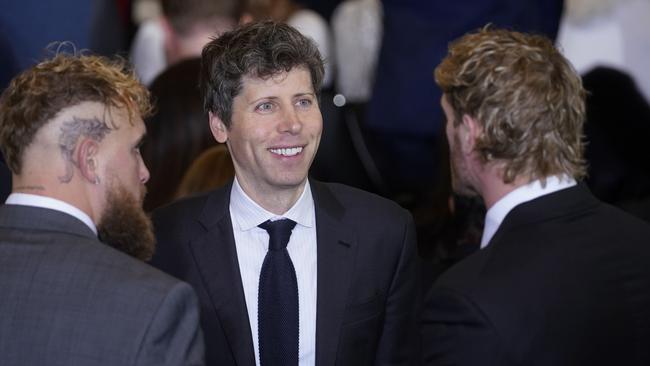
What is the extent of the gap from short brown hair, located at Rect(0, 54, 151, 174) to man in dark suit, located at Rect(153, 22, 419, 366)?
348 millimetres

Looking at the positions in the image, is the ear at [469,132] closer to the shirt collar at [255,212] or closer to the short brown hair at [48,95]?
the shirt collar at [255,212]

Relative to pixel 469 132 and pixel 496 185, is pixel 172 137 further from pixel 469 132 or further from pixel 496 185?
pixel 496 185

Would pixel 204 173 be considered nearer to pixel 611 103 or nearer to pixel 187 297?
pixel 187 297

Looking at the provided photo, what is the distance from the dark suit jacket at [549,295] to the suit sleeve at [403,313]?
409 mm

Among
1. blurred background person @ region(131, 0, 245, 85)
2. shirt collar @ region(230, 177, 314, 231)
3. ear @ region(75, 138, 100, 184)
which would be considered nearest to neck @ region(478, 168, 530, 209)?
shirt collar @ region(230, 177, 314, 231)

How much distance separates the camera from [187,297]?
2348 mm

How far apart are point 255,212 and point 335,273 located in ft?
0.84

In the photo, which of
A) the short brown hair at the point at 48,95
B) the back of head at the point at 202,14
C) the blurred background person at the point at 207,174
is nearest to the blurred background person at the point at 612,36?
the back of head at the point at 202,14

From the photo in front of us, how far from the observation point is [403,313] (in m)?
2.96

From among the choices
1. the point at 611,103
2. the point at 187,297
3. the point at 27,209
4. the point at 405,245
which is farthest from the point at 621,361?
the point at 611,103

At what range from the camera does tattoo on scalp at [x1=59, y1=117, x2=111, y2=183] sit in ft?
8.00

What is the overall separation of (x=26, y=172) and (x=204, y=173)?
1099 mm

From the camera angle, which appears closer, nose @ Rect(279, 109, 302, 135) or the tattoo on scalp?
the tattoo on scalp

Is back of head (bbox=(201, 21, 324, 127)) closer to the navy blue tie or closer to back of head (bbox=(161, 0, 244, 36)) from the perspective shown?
the navy blue tie
